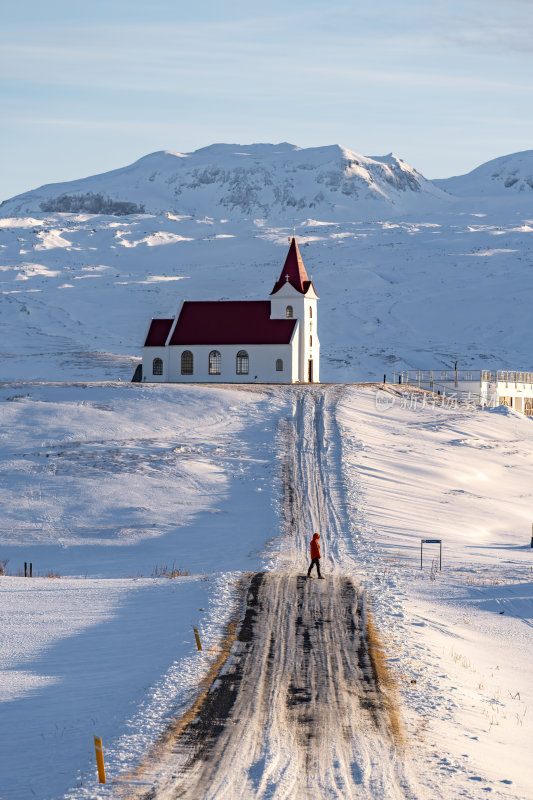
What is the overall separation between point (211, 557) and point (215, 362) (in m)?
41.8

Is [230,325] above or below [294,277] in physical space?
below

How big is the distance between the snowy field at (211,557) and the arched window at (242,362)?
28.9ft

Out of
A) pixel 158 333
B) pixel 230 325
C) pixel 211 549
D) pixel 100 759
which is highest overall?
pixel 230 325

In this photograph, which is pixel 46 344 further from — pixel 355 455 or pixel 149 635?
pixel 149 635

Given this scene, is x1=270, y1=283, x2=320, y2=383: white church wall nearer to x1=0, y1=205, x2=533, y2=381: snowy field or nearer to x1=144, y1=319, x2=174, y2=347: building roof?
x1=144, y1=319, x2=174, y2=347: building roof

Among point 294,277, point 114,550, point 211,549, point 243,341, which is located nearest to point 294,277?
point 294,277

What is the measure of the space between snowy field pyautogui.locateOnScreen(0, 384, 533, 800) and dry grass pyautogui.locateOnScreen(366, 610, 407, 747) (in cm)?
24

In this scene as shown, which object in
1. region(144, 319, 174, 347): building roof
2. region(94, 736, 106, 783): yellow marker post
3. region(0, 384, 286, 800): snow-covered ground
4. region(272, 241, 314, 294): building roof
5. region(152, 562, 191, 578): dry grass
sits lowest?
region(152, 562, 191, 578): dry grass

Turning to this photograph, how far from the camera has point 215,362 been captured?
77125mm

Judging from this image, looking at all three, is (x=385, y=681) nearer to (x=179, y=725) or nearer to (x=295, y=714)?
(x=295, y=714)

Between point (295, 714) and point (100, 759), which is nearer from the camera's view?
point (100, 759)

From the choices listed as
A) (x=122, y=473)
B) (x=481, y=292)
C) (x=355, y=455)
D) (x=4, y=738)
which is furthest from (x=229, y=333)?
(x=481, y=292)

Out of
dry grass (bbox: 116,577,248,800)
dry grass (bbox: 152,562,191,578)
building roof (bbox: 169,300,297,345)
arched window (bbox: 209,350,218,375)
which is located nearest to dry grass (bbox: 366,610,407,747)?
dry grass (bbox: 116,577,248,800)

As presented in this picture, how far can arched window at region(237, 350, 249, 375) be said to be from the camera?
251ft
